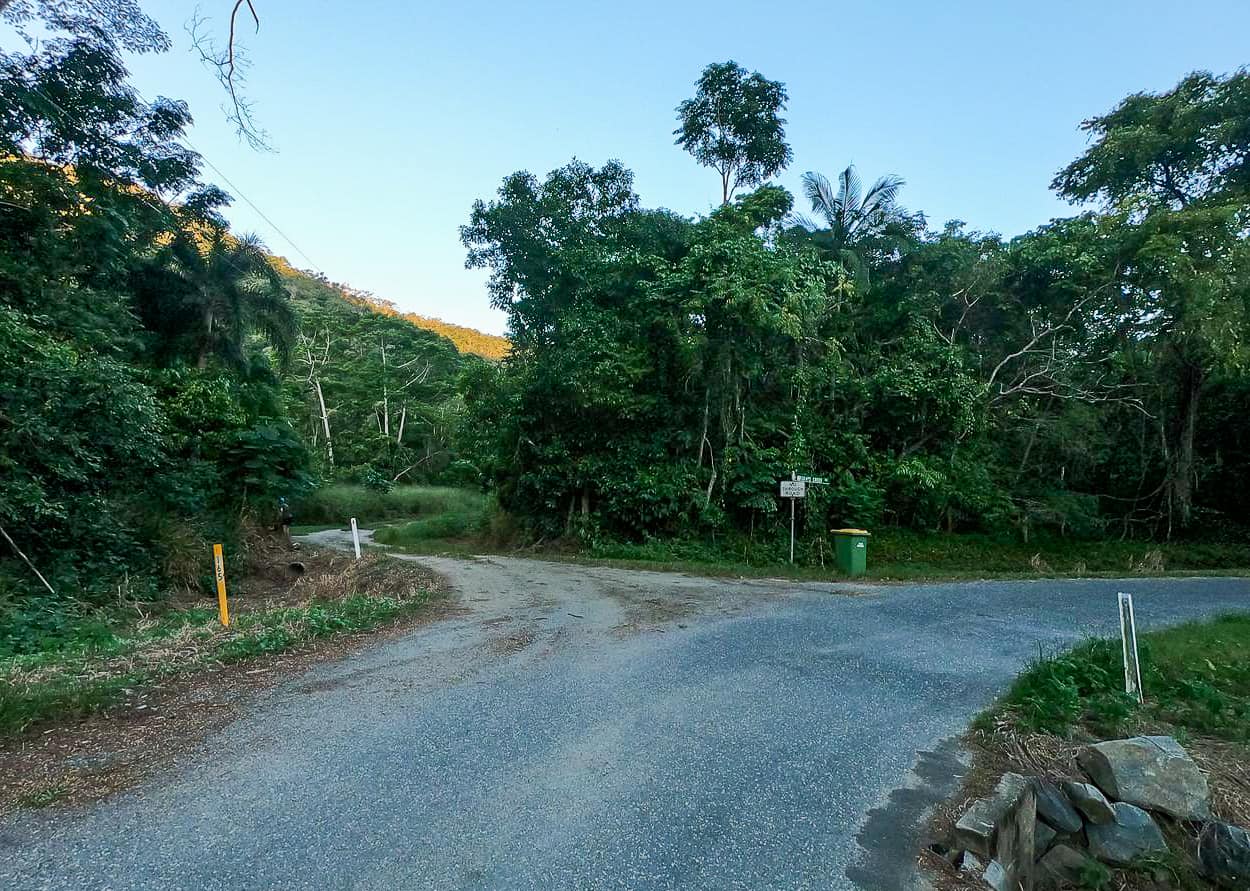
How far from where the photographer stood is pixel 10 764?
3.29 metres

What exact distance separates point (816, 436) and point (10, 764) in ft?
48.4

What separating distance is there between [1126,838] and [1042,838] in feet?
1.06

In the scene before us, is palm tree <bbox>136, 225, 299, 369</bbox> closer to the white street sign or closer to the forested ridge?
the forested ridge

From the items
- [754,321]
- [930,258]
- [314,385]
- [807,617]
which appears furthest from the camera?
[314,385]

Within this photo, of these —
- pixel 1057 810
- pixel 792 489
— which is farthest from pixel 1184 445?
pixel 1057 810

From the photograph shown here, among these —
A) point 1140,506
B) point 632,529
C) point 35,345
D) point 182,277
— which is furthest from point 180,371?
point 1140,506

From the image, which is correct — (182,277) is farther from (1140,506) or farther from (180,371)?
(1140,506)

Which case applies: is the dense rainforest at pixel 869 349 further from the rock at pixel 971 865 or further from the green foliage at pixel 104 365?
the rock at pixel 971 865

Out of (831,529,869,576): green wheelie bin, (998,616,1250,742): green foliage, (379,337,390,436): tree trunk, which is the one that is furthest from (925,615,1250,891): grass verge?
(379,337,390,436): tree trunk

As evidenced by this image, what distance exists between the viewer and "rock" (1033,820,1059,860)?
2.63m

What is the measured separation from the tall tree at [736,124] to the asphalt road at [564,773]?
579 inches

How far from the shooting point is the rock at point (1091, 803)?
104 inches

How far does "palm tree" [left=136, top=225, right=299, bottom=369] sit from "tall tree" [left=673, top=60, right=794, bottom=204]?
12.9m

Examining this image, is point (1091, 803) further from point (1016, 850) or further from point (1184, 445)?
point (1184, 445)
